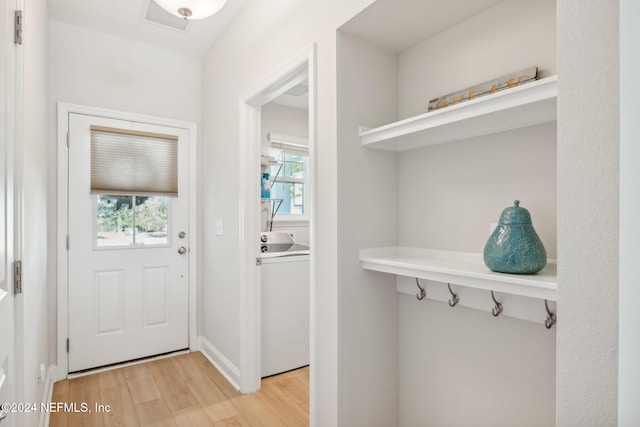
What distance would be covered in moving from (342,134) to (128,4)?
1.95 meters

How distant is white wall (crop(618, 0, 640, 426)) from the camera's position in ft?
1.59

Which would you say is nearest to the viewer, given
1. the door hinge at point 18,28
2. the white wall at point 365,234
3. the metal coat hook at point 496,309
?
the door hinge at point 18,28

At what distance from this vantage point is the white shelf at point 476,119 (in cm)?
96

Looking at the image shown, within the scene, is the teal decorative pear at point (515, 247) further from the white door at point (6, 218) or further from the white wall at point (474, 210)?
the white door at point (6, 218)

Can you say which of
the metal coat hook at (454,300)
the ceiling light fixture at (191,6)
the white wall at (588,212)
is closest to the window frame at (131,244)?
the ceiling light fixture at (191,6)

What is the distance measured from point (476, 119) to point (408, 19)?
605 mm

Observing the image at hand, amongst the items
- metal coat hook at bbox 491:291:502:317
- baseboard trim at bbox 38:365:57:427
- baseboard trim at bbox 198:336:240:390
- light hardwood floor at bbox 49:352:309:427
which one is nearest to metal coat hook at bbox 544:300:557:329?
metal coat hook at bbox 491:291:502:317

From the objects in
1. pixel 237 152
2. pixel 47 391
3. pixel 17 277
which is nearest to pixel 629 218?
pixel 17 277

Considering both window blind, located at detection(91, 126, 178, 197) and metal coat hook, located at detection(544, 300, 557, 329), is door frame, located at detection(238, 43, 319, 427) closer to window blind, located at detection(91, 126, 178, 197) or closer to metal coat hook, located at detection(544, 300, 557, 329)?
window blind, located at detection(91, 126, 178, 197)

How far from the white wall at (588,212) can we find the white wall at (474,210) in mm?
487

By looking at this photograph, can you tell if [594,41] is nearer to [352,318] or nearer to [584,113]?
[584,113]

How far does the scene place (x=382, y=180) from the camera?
164cm

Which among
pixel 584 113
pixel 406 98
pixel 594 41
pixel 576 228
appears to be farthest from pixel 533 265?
pixel 406 98

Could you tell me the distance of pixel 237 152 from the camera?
7.70 ft
